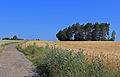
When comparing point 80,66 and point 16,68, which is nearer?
point 80,66

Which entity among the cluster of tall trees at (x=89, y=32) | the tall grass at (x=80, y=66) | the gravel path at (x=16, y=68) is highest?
the cluster of tall trees at (x=89, y=32)

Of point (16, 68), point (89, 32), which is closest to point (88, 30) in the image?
point (89, 32)

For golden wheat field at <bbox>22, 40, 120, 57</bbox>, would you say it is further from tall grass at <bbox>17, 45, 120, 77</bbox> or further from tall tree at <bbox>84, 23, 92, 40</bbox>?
tall tree at <bbox>84, 23, 92, 40</bbox>

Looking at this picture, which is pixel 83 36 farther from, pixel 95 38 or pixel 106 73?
pixel 106 73

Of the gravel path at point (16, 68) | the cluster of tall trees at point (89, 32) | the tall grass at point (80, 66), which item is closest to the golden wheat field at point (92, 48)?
the tall grass at point (80, 66)

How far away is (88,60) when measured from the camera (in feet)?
21.2

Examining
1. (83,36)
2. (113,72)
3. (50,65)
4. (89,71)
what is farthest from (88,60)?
(83,36)

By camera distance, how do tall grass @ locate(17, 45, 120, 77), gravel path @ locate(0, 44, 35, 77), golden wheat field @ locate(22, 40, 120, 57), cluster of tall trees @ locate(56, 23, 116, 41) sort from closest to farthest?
tall grass @ locate(17, 45, 120, 77) < gravel path @ locate(0, 44, 35, 77) < golden wheat field @ locate(22, 40, 120, 57) < cluster of tall trees @ locate(56, 23, 116, 41)

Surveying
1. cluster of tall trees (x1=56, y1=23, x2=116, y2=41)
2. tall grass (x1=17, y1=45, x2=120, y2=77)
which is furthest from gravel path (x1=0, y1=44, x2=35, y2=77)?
cluster of tall trees (x1=56, y1=23, x2=116, y2=41)

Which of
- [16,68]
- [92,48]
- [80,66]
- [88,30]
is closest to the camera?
[80,66]

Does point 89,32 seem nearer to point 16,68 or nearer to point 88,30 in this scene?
point 88,30

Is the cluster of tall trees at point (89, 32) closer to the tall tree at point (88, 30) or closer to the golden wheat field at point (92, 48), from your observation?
the tall tree at point (88, 30)

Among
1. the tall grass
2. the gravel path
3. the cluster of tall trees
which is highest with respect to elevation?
the cluster of tall trees

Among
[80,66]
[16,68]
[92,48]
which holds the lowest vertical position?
[16,68]
